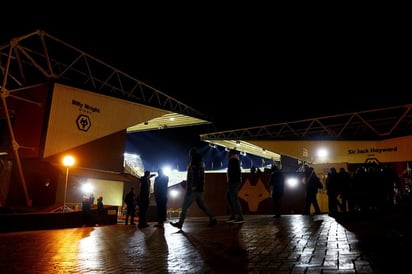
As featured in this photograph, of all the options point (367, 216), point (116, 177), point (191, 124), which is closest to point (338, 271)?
point (367, 216)

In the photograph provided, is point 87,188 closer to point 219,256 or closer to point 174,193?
Result: point 174,193

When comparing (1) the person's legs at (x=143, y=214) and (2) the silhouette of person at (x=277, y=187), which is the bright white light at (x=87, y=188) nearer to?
(1) the person's legs at (x=143, y=214)

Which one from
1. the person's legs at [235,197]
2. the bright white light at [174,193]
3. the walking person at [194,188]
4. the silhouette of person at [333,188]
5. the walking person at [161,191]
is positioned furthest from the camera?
the bright white light at [174,193]

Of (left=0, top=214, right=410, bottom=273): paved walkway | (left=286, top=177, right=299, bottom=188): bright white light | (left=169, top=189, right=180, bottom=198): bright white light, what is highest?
(left=286, top=177, right=299, bottom=188): bright white light

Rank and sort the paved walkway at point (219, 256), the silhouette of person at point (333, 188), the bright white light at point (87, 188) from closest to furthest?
the paved walkway at point (219, 256) < the silhouette of person at point (333, 188) < the bright white light at point (87, 188)

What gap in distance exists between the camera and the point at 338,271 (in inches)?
114

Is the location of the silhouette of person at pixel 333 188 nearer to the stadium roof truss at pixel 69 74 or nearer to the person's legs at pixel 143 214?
the person's legs at pixel 143 214

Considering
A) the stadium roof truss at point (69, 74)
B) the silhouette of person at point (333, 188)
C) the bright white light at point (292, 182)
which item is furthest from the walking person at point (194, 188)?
the bright white light at point (292, 182)

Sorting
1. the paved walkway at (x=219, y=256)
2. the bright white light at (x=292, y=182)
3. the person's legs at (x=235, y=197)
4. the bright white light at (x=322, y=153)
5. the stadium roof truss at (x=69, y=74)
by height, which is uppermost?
the stadium roof truss at (x=69, y=74)

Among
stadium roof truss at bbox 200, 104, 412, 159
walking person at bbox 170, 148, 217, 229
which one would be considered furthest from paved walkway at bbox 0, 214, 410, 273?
stadium roof truss at bbox 200, 104, 412, 159

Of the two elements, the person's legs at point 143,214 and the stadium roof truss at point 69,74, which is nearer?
the person's legs at point 143,214

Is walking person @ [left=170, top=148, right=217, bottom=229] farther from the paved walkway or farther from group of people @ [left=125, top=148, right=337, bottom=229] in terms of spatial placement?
the paved walkway

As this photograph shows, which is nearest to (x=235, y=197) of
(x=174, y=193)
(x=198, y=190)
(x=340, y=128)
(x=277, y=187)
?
(x=198, y=190)

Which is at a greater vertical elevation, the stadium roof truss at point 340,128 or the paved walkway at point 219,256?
the stadium roof truss at point 340,128
